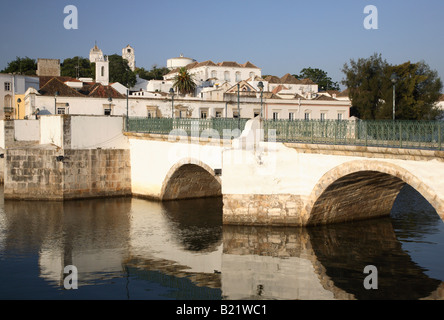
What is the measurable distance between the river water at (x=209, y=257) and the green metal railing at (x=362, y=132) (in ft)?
11.2

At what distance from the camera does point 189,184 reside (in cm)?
2700

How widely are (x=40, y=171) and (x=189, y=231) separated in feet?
33.5

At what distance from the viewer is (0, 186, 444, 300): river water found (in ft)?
45.3

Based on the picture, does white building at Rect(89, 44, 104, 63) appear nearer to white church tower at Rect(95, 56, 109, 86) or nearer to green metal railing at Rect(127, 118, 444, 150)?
white church tower at Rect(95, 56, 109, 86)

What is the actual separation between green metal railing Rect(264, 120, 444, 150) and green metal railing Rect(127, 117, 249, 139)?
5.97ft

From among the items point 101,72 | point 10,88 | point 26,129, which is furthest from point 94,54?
point 26,129

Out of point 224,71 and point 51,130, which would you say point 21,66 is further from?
point 51,130

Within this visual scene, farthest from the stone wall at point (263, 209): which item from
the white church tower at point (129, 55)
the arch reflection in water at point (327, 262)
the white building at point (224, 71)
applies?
the white church tower at point (129, 55)

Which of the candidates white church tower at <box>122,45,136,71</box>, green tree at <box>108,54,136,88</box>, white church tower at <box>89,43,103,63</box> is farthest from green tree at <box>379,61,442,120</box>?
white church tower at <box>122,45,136,71</box>

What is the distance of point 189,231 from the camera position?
20.5 meters

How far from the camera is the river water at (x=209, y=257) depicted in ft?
45.3

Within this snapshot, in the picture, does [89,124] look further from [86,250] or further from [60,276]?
[60,276]

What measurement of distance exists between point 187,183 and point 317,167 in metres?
10.1
